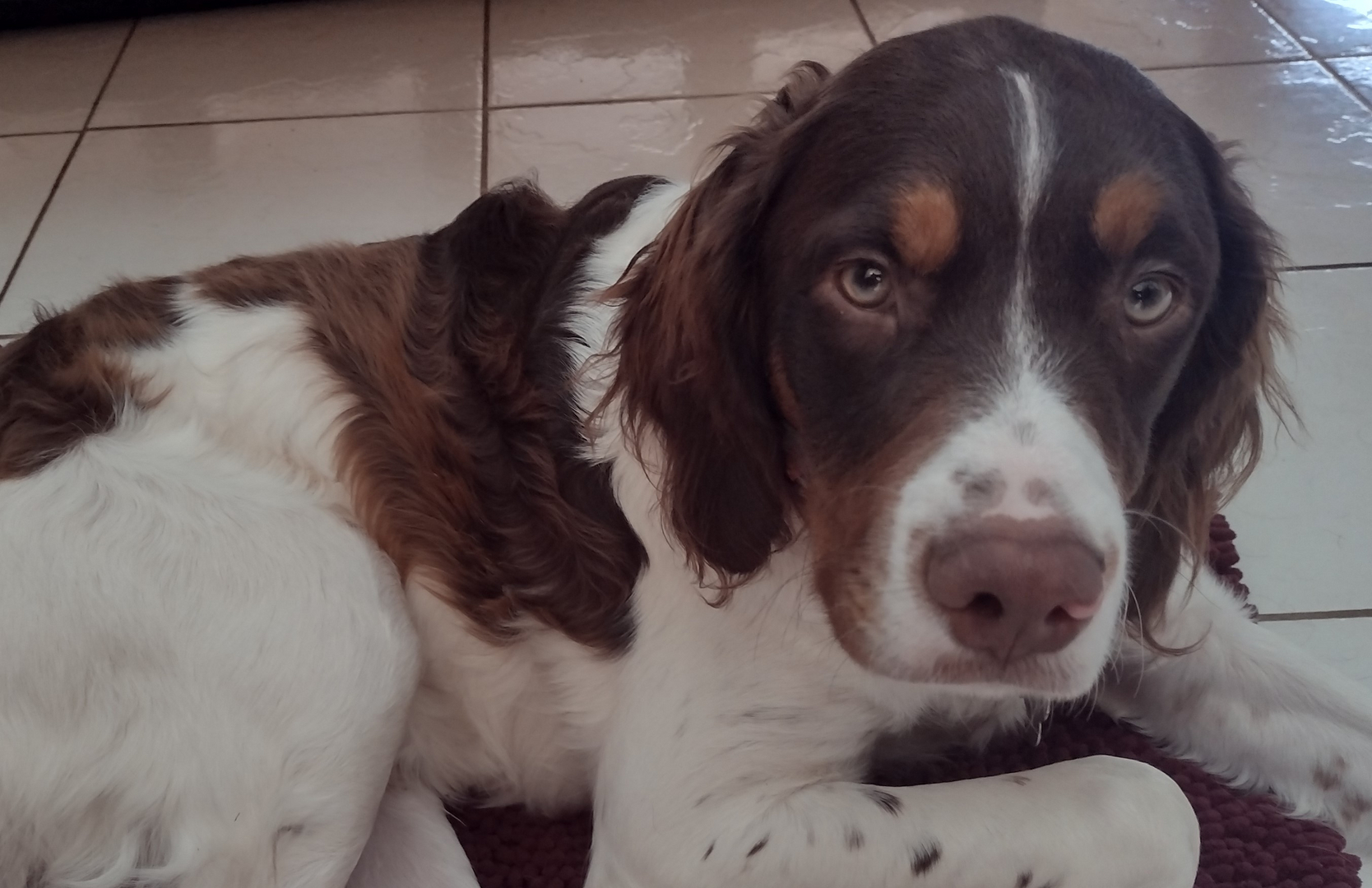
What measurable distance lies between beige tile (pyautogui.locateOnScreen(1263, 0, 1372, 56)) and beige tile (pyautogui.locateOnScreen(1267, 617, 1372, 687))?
2642mm

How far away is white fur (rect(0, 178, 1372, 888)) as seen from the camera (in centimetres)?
162

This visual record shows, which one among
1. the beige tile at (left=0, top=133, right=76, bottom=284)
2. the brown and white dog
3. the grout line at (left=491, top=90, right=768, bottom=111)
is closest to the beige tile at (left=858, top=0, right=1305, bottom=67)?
the grout line at (left=491, top=90, right=768, bottom=111)

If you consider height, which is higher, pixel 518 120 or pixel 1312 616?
pixel 518 120

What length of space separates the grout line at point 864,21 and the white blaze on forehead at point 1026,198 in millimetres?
2954

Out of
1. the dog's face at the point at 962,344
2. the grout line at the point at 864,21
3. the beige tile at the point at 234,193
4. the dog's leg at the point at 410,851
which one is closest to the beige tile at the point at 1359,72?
the grout line at the point at 864,21

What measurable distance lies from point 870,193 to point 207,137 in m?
3.02

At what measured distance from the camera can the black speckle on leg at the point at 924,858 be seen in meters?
1.58

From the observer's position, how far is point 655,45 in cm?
420

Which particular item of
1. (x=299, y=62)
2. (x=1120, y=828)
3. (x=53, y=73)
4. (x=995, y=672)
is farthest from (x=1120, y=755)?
(x=53, y=73)

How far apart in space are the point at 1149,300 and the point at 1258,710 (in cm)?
98

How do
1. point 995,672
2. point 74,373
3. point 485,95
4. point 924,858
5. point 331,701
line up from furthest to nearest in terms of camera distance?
1. point 485,95
2. point 74,373
3. point 331,701
4. point 924,858
5. point 995,672

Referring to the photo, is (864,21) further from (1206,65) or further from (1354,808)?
(1354,808)

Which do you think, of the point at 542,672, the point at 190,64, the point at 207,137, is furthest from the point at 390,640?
the point at 190,64

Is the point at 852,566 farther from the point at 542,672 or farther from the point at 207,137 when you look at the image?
the point at 207,137
